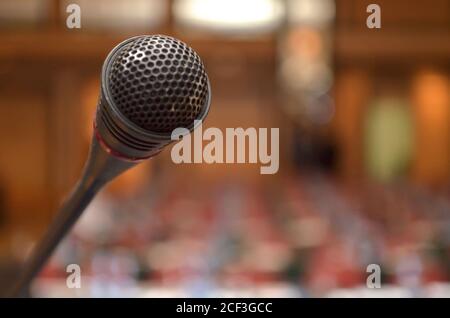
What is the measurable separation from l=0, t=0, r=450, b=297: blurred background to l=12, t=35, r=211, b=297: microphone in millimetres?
3074

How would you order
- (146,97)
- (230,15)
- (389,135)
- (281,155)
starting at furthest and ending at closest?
(389,135), (230,15), (281,155), (146,97)

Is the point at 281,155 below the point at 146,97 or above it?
below


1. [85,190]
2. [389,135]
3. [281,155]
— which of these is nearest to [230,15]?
[281,155]

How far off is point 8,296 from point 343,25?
40.7ft

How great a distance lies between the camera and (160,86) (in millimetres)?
699

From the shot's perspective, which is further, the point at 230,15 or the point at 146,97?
the point at 230,15

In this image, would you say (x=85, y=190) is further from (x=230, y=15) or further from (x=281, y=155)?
(x=230, y=15)

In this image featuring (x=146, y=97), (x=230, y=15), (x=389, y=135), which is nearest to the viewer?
(x=146, y=97)

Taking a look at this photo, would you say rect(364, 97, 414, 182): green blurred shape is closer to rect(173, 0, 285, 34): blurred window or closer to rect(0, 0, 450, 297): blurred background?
rect(0, 0, 450, 297): blurred background

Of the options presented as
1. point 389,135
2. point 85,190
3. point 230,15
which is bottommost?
point 389,135

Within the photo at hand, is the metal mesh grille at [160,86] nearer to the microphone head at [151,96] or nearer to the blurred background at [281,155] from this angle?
the microphone head at [151,96]
